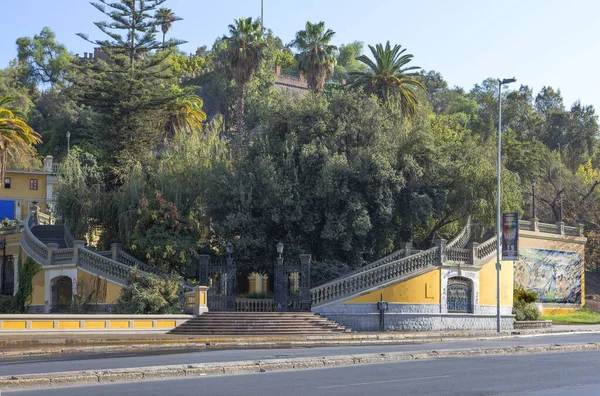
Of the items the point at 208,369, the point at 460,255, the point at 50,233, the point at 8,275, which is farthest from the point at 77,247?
the point at 208,369

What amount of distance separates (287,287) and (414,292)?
6103 millimetres

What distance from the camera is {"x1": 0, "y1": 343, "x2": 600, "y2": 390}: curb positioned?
16.4m

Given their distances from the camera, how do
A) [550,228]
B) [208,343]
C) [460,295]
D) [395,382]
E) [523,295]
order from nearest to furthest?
[395,382] < [208,343] < [460,295] < [523,295] < [550,228]

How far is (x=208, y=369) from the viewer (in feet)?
62.6

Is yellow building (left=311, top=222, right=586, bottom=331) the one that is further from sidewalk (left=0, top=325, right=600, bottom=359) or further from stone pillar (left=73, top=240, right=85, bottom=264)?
stone pillar (left=73, top=240, right=85, bottom=264)

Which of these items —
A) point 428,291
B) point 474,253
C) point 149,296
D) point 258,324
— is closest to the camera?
point 258,324

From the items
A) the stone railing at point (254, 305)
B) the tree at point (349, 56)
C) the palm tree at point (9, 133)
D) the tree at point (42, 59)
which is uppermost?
the tree at point (349, 56)

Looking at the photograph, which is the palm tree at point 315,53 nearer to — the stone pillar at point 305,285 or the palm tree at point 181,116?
the palm tree at point 181,116

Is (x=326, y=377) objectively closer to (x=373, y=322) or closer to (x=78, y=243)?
(x=373, y=322)

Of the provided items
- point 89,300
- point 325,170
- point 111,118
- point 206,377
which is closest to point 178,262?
point 89,300

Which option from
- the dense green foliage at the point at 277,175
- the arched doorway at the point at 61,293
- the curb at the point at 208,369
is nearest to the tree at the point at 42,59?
the dense green foliage at the point at 277,175

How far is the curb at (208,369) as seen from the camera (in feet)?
53.7

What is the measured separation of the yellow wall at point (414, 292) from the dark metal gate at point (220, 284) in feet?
18.3

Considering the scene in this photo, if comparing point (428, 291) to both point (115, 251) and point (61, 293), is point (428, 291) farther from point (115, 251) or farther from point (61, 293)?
point (61, 293)
